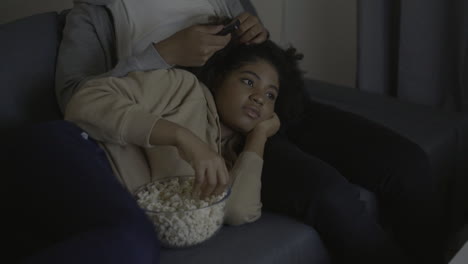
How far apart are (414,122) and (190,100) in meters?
0.80

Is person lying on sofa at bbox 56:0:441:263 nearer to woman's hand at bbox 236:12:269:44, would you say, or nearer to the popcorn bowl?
woman's hand at bbox 236:12:269:44

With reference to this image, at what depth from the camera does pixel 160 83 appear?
4.47 ft

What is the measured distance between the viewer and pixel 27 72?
4.73 ft

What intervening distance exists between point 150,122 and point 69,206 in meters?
0.24

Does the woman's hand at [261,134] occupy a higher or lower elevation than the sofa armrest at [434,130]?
higher

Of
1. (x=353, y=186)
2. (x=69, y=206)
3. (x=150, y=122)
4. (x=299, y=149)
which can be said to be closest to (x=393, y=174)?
(x=353, y=186)

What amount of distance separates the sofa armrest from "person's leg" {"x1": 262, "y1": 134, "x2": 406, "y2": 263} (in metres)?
0.38

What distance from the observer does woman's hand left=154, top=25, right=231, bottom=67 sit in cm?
135

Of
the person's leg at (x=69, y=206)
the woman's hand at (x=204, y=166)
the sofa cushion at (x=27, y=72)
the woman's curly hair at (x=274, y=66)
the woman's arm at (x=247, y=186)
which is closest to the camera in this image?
the person's leg at (x=69, y=206)

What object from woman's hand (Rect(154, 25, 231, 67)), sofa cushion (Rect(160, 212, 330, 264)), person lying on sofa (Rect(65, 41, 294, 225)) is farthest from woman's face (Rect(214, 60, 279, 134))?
sofa cushion (Rect(160, 212, 330, 264))

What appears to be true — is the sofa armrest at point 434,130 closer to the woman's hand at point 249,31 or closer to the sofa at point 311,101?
the sofa at point 311,101

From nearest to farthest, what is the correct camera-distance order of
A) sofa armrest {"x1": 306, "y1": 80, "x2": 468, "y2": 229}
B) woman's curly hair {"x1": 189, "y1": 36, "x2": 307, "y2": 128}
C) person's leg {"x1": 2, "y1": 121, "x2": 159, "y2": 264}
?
person's leg {"x1": 2, "y1": 121, "x2": 159, "y2": 264}
woman's curly hair {"x1": 189, "y1": 36, "x2": 307, "y2": 128}
sofa armrest {"x1": 306, "y1": 80, "x2": 468, "y2": 229}

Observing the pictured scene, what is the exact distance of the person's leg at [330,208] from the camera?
1.30 metres

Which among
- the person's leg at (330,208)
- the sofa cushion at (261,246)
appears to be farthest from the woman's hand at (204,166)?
the person's leg at (330,208)
